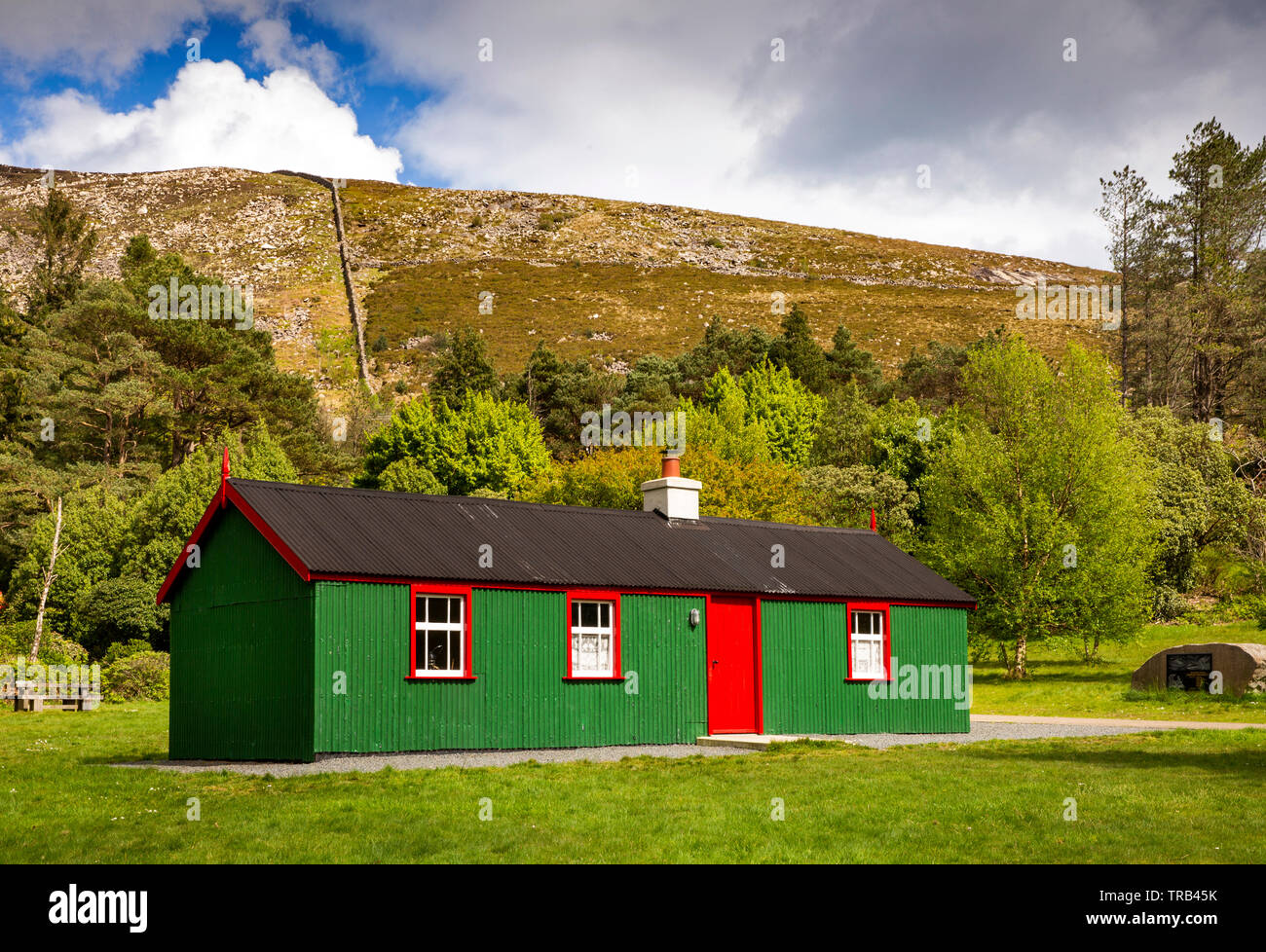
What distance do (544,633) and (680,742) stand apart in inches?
138

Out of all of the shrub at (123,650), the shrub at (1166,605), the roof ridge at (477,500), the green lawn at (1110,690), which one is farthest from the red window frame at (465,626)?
the shrub at (1166,605)

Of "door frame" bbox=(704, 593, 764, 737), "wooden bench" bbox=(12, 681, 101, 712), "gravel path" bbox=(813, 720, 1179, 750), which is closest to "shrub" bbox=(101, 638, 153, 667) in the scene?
"wooden bench" bbox=(12, 681, 101, 712)

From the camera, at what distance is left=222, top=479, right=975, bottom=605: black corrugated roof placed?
19.4 meters

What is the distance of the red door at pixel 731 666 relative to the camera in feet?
73.7

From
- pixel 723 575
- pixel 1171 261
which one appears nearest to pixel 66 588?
pixel 723 575

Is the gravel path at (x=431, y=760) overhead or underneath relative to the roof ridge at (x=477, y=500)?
underneath

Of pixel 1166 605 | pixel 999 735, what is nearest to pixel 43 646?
pixel 999 735

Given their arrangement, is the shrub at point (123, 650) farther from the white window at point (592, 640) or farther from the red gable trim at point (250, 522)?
the white window at point (592, 640)

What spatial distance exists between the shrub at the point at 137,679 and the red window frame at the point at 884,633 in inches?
891

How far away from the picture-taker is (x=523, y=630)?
2023 centimetres

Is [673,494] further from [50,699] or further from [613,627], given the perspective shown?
[50,699]

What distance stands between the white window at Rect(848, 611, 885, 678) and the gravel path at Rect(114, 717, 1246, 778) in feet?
4.45

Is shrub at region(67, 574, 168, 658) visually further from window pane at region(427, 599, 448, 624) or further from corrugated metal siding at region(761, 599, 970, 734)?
corrugated metal siding at region(761, 599, 970, 734)
